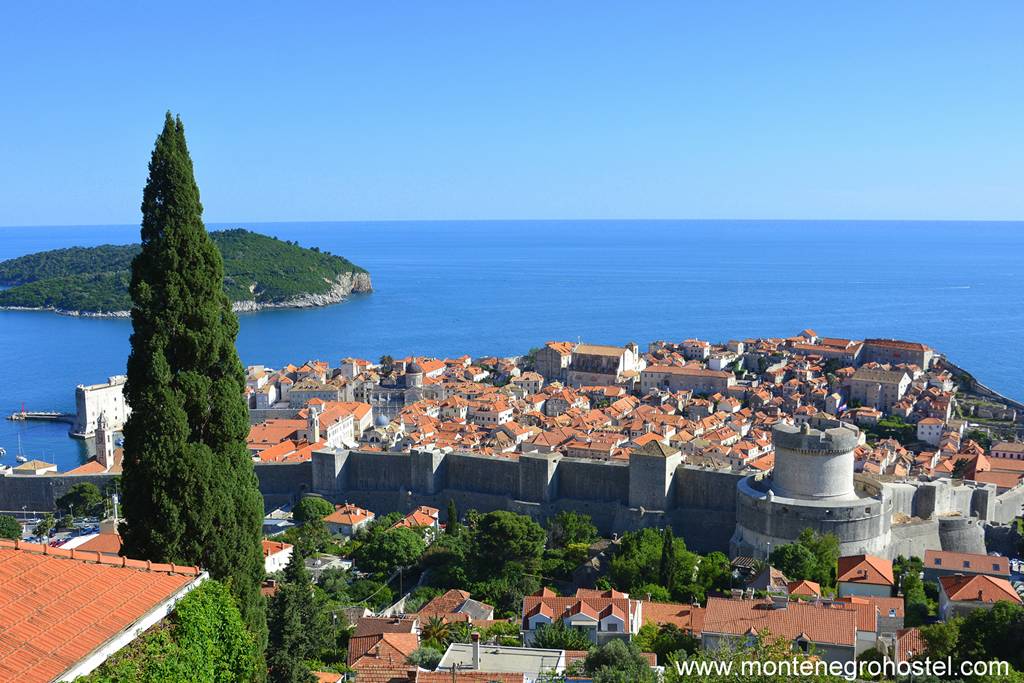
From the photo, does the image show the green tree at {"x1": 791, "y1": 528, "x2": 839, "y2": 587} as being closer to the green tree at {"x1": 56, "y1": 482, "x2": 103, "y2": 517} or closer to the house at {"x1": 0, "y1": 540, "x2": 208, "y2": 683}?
the house at {"x1": 0, "y1": 540, "x2": 208, "y2": 683}

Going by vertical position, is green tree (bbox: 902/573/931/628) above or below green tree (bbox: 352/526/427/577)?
above

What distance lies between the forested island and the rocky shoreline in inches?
3.1

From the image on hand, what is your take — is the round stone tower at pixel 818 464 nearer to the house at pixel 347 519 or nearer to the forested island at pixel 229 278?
the house at pixel 347 519

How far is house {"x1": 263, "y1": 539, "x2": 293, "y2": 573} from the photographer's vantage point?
643 inches

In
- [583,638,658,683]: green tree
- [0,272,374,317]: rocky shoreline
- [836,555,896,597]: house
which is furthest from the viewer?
[0,272,374,317]: rocky shoreline

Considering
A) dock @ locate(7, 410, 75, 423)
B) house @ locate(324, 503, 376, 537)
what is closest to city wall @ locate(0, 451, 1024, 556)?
house @ locate(324, 503, 376, 537)

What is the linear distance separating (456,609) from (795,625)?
493 cm

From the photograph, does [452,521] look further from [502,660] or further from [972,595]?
[972,595]

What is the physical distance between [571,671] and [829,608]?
3915mm

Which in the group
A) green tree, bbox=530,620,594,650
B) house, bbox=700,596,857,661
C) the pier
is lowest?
the pier

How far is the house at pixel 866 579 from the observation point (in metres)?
13.8

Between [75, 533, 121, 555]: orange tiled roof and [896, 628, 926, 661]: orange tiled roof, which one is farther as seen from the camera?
[75, 533, 121, 555]: orange tiled roof

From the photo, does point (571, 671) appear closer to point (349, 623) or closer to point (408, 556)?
point (349, 623)

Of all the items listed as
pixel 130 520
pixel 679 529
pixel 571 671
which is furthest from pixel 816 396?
pixel 130 520
